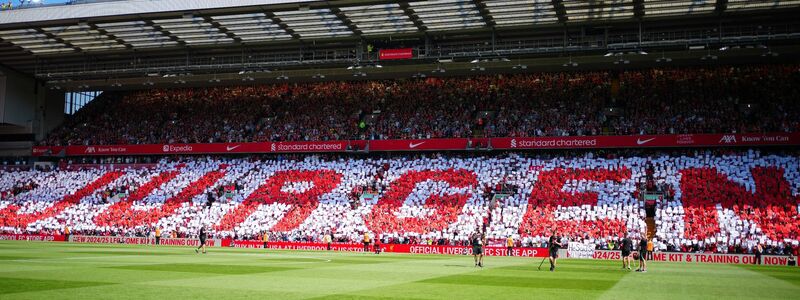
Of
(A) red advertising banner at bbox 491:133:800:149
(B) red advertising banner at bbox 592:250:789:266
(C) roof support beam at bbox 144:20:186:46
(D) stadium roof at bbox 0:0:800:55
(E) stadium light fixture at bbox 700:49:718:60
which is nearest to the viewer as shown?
(B) red advertising banner at bbox 592:250:789:266

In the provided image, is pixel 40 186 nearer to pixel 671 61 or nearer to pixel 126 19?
pixel 126 19

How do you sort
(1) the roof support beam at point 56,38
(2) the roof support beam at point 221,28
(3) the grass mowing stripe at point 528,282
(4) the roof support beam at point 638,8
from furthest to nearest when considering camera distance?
(1) the roof support beam at point 56,38
(2) the roof support beam at point 221,28
(4) the roof support beam at point 638,8
(3) the grass mowing stripe at point 528,282

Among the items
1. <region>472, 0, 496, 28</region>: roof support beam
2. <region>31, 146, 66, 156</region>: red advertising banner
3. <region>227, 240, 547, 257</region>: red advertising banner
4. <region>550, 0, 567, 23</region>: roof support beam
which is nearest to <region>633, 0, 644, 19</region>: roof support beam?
<region>550, 0, 567, 23</region>: roof support beam

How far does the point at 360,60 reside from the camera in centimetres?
5694

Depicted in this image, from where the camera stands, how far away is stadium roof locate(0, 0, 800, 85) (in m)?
48.2

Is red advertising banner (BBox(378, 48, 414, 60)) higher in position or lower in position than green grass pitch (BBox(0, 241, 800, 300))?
higher

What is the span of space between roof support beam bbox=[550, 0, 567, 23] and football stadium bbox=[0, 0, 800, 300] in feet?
0.63

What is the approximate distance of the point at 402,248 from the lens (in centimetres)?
4806

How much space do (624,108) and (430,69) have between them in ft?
52.0

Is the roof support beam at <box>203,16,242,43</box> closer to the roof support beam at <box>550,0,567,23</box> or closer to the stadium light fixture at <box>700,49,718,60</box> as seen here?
the roof support beam at <box>550,0,567,23</box>

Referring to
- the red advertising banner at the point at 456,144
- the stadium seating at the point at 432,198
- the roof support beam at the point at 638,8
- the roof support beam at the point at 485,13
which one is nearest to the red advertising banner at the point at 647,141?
the red advertising banner at the point at 456,144

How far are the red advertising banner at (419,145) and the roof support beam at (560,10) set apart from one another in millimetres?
13621

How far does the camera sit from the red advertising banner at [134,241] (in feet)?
169

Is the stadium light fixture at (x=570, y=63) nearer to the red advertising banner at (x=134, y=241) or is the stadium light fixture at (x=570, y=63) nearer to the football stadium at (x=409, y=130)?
the football stadium at (x=409, y=130)
